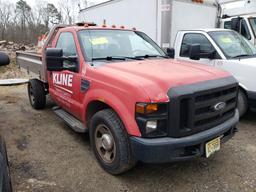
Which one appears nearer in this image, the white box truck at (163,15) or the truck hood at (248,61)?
the truck hood at (248,61)

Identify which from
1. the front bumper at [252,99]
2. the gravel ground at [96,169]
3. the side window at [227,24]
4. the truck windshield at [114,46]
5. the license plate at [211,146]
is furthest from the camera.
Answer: the side window at [227,24]

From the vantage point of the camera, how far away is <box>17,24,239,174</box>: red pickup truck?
2.79m

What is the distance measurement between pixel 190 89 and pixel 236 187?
136 centimetres

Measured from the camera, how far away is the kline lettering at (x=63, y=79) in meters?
4.23

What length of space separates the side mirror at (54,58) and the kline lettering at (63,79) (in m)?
0.36

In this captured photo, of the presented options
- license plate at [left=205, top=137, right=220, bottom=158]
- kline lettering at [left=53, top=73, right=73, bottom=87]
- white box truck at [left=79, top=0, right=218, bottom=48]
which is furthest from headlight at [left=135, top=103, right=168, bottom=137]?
white box truck at [left=79, top=0, right=218, bottom=48]

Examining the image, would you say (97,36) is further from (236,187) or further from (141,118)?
(236,187)

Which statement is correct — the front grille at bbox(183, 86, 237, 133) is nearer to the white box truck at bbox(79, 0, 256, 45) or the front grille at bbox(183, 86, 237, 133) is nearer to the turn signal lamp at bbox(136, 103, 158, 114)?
the turn signal lamp at bbox(136, 103, 158, 114)

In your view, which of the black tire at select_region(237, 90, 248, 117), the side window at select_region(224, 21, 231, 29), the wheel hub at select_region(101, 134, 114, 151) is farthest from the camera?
the side window at select_region(224, 21, 231, 29)

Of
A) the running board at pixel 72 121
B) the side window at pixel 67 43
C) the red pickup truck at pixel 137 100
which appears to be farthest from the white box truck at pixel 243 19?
the running board at pixel 72 121

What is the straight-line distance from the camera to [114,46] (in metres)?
4.20

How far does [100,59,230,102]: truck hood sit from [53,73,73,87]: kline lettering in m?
0.89

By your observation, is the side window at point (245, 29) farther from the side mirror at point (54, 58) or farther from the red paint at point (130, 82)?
the side mirror at point (54, 58)

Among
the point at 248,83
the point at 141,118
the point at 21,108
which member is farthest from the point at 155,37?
the point at 141,118
